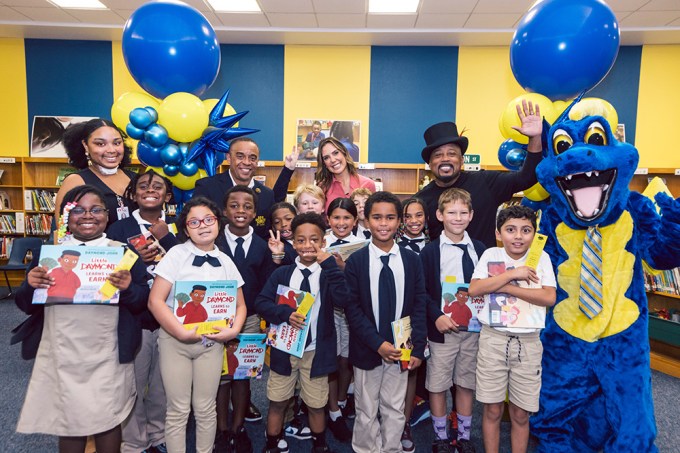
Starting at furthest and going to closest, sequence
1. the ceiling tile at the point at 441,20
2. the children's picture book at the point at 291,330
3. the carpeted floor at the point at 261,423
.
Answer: the ceiling tile at the point at 441,20
the carpeted floor at the point at 261,423
the children's picture book at the point at 291,330

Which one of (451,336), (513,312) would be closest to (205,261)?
(451,336)

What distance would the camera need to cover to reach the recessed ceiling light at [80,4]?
548cm

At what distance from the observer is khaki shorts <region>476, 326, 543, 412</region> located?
192cm

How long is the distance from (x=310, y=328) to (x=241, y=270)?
1.67 ft

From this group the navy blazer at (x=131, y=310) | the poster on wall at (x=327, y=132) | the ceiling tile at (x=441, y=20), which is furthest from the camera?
the poster on wall at (x=327, y=132)

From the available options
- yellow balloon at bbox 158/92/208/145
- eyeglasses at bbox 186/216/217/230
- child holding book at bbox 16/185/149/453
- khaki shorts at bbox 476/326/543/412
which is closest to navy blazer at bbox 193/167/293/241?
yellow balloon at bbox 158/92/208/145

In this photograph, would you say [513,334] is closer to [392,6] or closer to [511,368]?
[511,368]

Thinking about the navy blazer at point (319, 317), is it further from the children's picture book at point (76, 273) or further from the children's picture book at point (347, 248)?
the children's picture book at point (76, 273)

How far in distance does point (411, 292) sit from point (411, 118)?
528cm

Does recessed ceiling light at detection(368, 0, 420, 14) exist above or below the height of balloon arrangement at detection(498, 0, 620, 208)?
above

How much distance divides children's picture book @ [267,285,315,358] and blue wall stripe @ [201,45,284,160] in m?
5.18

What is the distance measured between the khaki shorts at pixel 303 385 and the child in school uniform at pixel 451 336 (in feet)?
2.03

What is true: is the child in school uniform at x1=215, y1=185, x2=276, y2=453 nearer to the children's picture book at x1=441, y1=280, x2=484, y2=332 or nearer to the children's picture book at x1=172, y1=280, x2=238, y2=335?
the children's picture book at x1=172, y1=280, x2=238, y2=335

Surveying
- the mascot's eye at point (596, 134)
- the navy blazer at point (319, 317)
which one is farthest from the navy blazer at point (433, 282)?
the mascot's eye at point (596, 134)
